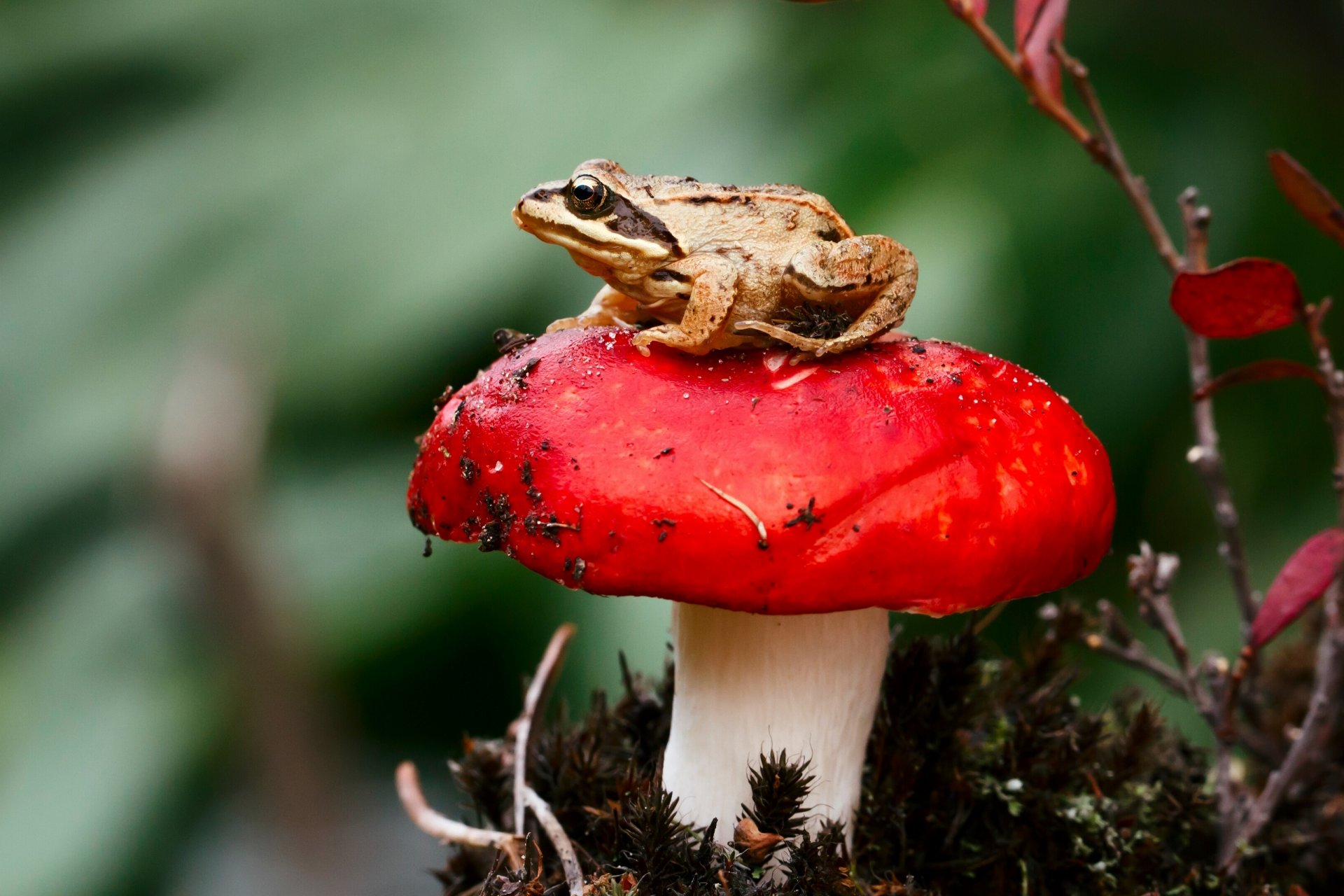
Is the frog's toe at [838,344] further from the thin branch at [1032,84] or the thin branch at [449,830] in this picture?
the thin branch at [449,830]

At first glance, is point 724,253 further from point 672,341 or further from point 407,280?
point 407,280

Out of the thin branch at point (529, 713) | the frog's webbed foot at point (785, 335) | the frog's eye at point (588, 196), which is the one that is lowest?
the thin branch at point (529, 713)

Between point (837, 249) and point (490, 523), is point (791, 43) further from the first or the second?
point (490, 523)

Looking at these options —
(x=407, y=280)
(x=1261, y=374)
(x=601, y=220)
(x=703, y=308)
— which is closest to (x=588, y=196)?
(x=601, y=220)

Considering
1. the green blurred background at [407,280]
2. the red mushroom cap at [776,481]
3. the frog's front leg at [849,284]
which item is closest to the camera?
the red mushroom cap at [776,481]

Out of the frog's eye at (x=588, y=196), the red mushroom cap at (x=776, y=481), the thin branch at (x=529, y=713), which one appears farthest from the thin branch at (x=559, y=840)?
the frog's eye at (x=588, y=196)

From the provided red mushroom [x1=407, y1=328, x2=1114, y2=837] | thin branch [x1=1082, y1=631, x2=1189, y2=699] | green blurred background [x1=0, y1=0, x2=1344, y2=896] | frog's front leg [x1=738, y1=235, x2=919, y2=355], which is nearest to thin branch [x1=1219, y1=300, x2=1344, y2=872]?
thin branch [x1=1082, y1=631, x2=1189, y2=699]

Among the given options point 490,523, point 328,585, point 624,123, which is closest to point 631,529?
point 490,523
